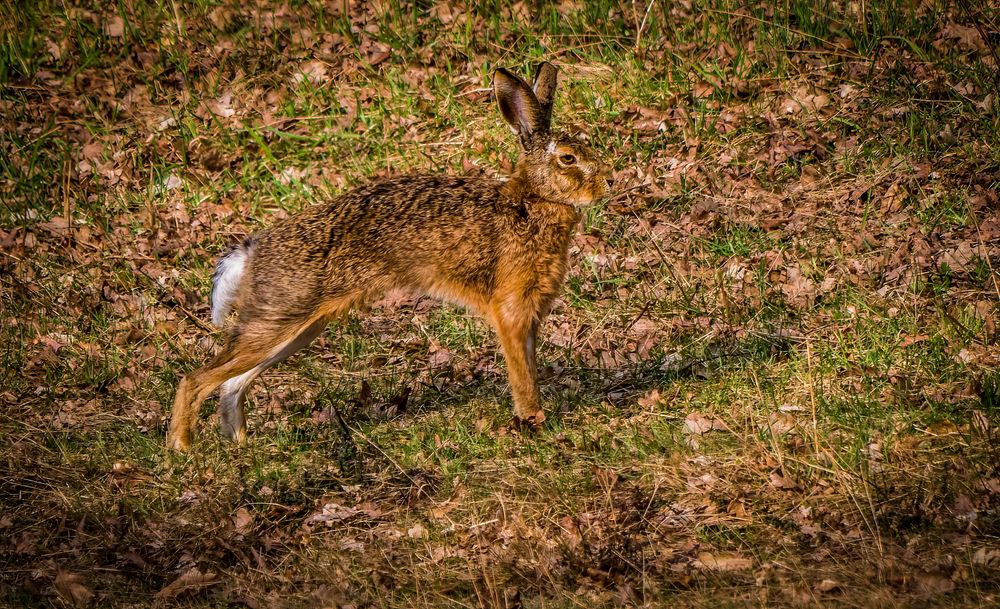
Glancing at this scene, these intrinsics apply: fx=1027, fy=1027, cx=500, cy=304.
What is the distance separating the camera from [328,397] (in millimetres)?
7082

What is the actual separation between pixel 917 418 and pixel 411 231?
314 cm

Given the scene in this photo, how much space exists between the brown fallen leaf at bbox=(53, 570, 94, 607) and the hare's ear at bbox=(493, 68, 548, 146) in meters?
3.57

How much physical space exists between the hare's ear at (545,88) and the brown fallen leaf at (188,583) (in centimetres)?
340

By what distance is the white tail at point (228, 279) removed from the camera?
656cm

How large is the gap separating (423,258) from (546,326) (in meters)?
1.64

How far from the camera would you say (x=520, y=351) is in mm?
6496

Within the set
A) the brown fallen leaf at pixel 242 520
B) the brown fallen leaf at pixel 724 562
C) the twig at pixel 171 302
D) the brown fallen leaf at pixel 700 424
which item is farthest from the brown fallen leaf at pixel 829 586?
the twig at pixel 171 302

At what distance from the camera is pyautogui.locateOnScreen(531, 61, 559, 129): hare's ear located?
6.55 meters

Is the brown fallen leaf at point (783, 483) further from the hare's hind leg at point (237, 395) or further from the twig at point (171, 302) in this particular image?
the twig at point (171, 302)

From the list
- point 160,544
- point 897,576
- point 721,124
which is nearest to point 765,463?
point 897,576

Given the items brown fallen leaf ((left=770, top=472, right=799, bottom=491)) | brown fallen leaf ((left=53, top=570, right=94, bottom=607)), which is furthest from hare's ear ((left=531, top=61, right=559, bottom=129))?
brown fallen leaf ((left=53, top=570, right=94, bottom=607))

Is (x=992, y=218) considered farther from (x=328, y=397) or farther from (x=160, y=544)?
(x=160, y=544)

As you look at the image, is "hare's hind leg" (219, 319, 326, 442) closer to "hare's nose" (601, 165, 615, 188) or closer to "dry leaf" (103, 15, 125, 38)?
"hare's nose" (601, 165, 615, 188)

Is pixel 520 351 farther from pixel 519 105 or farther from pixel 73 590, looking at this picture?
pixel 73 590
